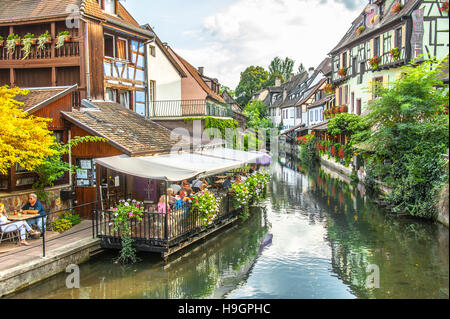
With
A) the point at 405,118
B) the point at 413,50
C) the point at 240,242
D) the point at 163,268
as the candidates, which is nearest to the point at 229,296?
the point at 163,268

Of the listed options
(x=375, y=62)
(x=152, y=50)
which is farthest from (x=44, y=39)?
(x=375, y=62)

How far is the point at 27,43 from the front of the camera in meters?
16.6

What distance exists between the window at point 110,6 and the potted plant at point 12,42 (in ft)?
14.7

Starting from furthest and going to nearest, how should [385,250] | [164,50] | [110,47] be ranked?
1. [164,50]
2. [110,47]
3. [385,250]

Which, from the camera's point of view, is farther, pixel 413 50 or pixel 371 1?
pixel 371 1

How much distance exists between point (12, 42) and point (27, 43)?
847 millimetres

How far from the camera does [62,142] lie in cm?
1359

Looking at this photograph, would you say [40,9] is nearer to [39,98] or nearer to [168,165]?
[39,98]

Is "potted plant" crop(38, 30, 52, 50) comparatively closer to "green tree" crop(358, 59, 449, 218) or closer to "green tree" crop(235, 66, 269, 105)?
"green tree" crop(358, 59, 449, 218)

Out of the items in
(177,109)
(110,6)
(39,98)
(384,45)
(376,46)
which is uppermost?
(376,46)

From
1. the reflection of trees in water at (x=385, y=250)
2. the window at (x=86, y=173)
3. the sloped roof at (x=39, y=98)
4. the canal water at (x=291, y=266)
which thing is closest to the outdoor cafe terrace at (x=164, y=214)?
the window at (x=86, y=173)

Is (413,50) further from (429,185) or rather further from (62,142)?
(62,142)

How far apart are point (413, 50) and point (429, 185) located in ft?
43.4
